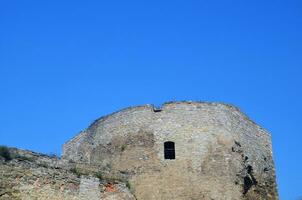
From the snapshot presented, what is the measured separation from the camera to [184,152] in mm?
19297

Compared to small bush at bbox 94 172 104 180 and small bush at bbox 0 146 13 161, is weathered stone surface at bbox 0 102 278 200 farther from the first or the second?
small bush at bbox 0 146 13 161

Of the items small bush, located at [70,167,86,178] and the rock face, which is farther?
small bush, located at [70,167,86,178]

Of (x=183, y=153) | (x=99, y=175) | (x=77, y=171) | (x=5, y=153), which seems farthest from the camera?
(x=183, y=153)

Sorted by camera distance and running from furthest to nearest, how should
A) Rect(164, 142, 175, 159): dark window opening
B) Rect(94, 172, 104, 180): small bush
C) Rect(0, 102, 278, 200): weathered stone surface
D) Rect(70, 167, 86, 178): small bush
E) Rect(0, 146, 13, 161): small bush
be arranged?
1. Rect(164, 142, 175, 159): dark window opening
2. Rect(0, 102, 278, 200): weathered stone surface
3. Rect(94, 172, 104, 180): small bush
4. Rect(70, 167, 86, 178): small bush
5. Rect(0, 146, 13, 161): small bush

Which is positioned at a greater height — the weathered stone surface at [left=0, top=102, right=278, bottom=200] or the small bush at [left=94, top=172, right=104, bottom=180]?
the weathered stone surface at [left=0, top=102, right=278, bottom=200]

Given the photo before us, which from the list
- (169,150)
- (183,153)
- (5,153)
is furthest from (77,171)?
(183,153)

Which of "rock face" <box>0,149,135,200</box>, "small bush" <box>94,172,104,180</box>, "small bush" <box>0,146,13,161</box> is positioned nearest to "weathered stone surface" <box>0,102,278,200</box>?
"small bush" <box>94,172,104,180</box>

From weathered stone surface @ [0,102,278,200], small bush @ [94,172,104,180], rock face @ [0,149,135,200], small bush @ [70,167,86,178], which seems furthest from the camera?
weathered stone surface @ [0,102,278,200]

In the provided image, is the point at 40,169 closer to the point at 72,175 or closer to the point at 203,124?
the point at 72,175

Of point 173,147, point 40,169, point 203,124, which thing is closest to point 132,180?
point 173,147

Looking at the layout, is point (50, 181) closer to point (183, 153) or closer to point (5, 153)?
point (5, 153)

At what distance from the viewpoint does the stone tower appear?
1891 centimetres

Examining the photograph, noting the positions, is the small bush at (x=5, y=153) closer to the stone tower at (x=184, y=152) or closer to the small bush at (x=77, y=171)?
the small bush at (x=77, y=171)

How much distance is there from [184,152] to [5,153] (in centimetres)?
620
